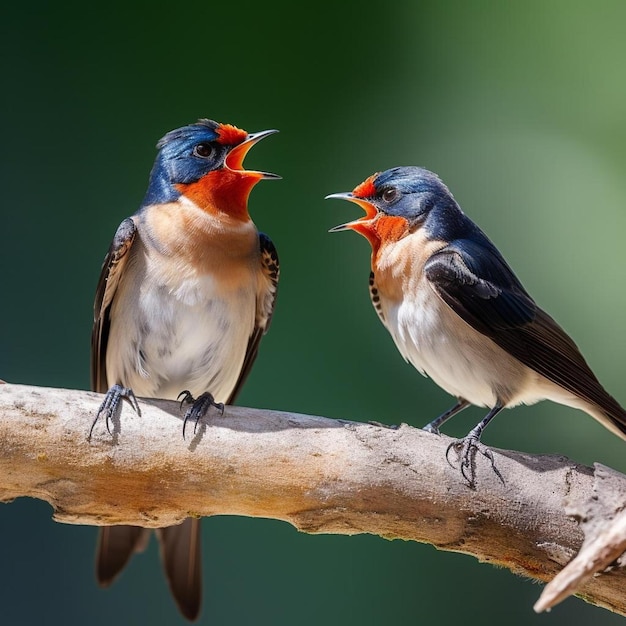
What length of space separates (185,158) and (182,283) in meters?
0.27

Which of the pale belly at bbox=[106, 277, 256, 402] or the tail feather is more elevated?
the pale belly at bbox=[106, 277, 256, 402]

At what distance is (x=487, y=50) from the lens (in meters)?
3.15

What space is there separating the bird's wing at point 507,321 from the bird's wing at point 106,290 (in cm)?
63

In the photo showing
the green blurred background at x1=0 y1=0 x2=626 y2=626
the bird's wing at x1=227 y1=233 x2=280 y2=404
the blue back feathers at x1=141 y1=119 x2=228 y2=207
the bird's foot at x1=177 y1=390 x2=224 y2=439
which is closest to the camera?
the bird's foot at x1=177 y1=390 x2=224 y2=439

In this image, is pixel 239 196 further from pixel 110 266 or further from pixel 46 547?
pixel 46 547

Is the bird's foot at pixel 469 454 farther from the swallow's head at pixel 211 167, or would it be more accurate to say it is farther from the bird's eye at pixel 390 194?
the swallow's head at pixel 211 167

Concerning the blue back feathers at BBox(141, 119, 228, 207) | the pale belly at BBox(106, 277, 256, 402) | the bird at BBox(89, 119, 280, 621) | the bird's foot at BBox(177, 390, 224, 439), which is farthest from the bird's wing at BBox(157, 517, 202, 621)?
the blue back feathers at BBox(141, 119, 228, 207)

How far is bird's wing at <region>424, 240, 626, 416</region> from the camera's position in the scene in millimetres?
1765

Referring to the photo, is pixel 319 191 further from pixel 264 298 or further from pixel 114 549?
pixel 114 549

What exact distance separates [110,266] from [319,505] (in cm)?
72

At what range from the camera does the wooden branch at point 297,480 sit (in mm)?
1567

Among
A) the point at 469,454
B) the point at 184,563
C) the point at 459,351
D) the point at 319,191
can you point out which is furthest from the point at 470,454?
the point at 319,191

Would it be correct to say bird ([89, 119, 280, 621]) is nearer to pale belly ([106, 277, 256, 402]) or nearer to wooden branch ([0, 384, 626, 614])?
pale belly ([106, 277, 256, 402])

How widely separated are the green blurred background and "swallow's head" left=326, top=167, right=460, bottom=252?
0.91 m
